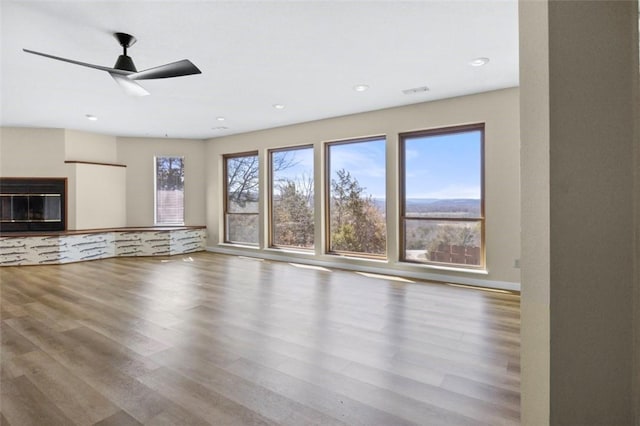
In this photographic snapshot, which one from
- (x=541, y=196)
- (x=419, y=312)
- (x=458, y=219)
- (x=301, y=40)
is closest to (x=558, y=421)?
(x=541, y=196)

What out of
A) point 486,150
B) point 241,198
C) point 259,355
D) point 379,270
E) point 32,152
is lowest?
point 259,355

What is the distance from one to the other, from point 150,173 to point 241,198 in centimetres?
231

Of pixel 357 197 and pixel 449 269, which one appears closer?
pixel 449 269

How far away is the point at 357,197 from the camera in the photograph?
19.6ft

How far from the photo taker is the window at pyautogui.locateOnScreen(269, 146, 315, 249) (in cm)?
659

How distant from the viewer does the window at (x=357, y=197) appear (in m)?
5.71

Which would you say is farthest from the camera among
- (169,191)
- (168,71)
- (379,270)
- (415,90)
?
(169,191)

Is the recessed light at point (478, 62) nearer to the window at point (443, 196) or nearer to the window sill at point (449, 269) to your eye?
the window at point (443, 196)

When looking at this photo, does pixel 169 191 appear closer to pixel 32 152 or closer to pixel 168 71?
pixel 32 152

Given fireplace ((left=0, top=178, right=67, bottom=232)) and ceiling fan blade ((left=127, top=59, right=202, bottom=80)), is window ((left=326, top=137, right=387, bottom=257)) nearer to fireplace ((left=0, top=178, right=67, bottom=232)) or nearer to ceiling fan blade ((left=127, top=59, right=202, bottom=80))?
ceiling fan blade ((left=127, top=59, right=202, bottom=80))

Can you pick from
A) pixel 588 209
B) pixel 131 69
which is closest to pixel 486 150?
pixel 588 209

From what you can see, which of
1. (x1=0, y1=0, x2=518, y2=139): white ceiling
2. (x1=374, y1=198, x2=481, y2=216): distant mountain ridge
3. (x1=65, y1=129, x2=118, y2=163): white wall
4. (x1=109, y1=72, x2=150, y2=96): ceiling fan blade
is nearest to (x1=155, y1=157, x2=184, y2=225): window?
(x1=65, y1=129, x2=118, y2=163): white wall

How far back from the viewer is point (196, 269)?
5934 millimetres

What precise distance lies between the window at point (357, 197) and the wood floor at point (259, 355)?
1344mm
